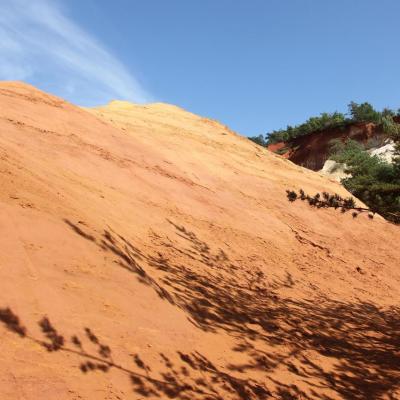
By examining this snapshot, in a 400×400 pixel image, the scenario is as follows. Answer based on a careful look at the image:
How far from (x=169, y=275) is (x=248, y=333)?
1.68 metres

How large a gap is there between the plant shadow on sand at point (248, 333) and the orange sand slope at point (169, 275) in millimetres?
30

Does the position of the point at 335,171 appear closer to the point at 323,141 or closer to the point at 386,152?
the point at 386,152

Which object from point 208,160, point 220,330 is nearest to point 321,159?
point 208,160

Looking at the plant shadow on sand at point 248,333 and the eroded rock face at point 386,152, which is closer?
the plant shadow on sand at point 248,333

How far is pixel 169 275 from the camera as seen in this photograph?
745 cm

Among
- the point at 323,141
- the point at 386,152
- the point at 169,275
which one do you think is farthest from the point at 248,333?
the point at 323,141

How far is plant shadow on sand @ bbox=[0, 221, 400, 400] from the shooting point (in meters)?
4.47

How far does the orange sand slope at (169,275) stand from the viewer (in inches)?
170

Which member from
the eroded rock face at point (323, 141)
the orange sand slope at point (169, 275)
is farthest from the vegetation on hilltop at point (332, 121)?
the orange sand slope at point (169, 275)

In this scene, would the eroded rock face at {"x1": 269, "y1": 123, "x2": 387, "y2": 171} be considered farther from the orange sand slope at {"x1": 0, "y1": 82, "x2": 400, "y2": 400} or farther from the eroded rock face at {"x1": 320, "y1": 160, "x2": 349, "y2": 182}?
the orange sand slope at {"x1": 0, "y1": 82, "x2": 400, "y2": 400}

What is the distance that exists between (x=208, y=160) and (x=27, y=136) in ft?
21.5

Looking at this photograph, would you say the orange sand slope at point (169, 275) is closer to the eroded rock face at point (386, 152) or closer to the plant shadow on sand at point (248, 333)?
the plant shadow on sand at point (248, 333)

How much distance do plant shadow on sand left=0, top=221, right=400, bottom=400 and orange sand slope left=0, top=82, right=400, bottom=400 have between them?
0.10ft

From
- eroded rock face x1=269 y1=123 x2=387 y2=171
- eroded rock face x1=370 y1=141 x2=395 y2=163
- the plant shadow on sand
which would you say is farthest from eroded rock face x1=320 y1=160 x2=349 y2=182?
the plant shadow on sand
